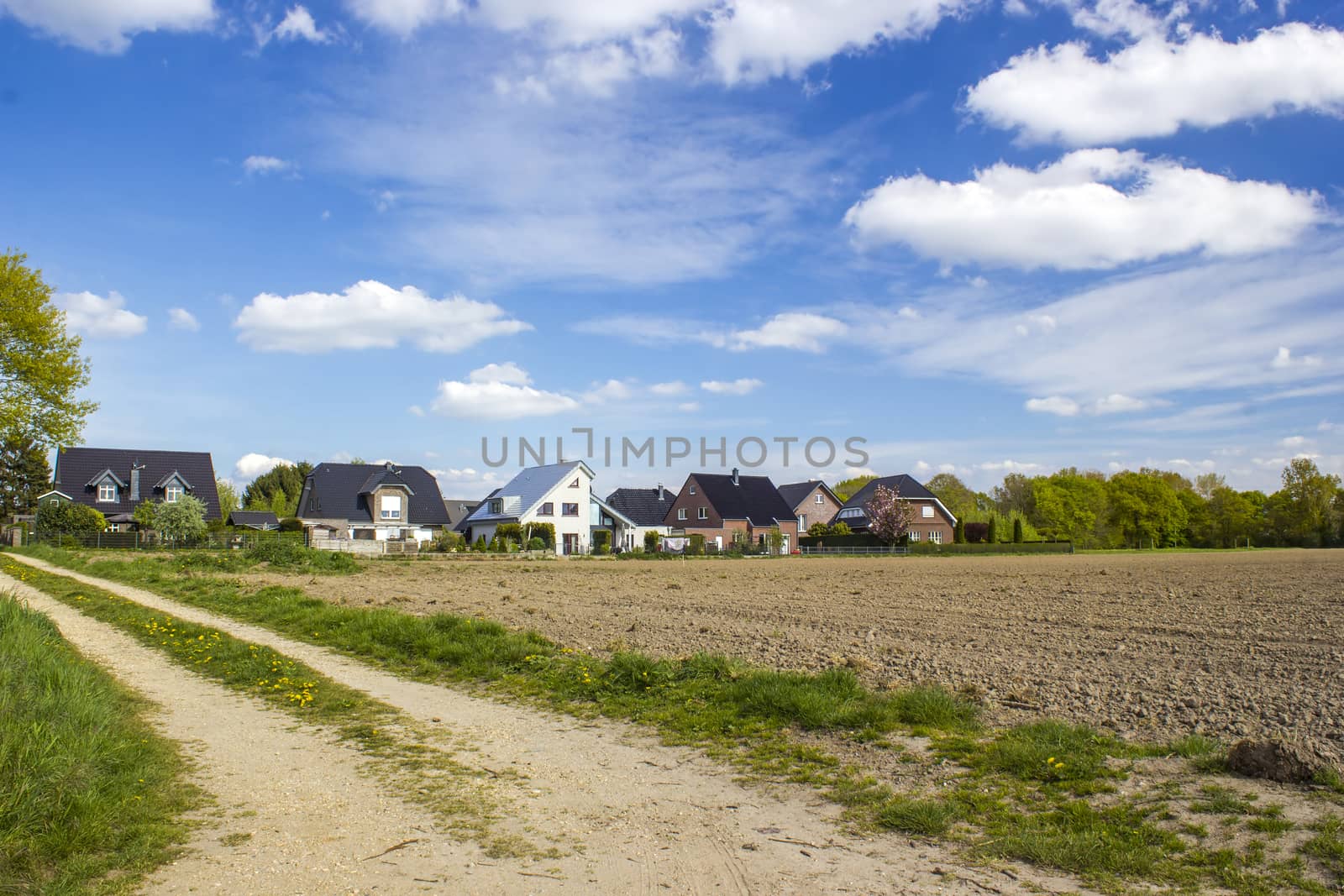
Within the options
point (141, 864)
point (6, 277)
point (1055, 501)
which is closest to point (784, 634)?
point (141, 864)

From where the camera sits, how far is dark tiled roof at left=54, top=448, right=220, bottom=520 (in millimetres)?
63312

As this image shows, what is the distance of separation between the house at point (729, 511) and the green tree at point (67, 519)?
46.2 meters

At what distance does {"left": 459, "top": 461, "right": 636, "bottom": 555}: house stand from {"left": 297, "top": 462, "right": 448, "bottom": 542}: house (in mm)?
4750

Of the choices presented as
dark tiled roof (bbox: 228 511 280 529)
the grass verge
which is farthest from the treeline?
the grass verge

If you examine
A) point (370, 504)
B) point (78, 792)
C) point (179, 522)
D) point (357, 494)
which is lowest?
point (78, 792)

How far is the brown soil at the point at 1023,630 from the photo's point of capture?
8.55 meters

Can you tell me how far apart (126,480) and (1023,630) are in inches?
2719

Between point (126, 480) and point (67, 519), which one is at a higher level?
point (126, 480)

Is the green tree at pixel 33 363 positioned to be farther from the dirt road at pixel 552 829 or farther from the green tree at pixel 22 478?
the green tree at pixel 22 478

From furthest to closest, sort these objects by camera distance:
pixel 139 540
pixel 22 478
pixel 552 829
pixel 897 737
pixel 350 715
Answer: pixel 22 478, pixel 139 540, pixel 350 715, pixel 897 737, pixel 552 829

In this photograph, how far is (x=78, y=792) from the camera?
217 inches

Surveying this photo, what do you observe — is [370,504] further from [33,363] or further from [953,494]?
[953,494]

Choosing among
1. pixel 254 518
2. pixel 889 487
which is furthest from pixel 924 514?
pixel 254 518

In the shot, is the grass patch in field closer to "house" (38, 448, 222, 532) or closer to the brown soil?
the brown soil
